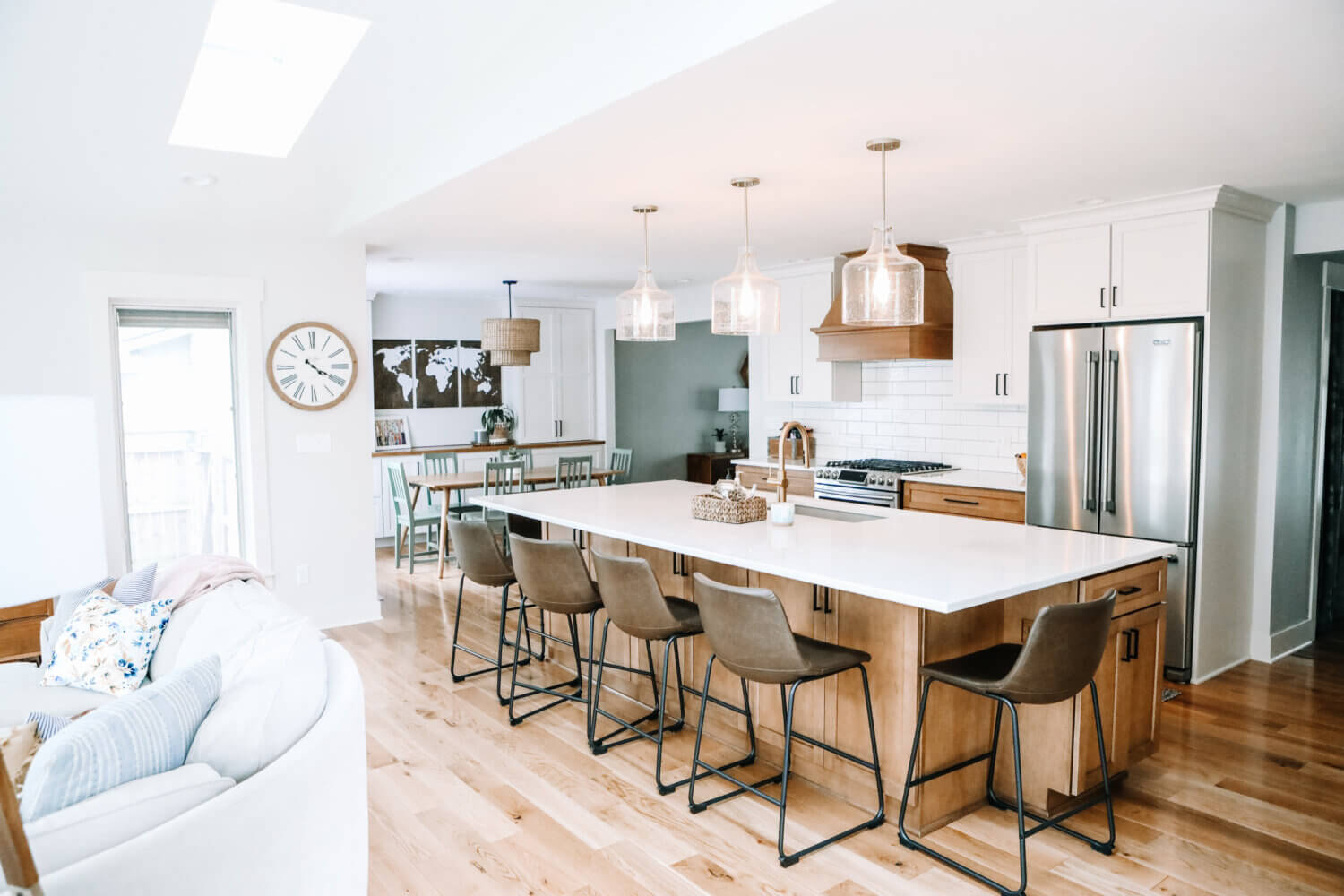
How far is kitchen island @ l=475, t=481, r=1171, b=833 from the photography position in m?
2.73

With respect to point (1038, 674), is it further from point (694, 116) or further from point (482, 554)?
point (482, 554)

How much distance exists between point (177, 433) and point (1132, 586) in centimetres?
492

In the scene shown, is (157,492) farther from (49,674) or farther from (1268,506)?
(1268,506)

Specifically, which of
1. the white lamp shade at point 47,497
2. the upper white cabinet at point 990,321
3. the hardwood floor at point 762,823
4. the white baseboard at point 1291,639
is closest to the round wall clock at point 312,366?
the hardwood floor at point 762,823

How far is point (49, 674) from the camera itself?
3.07 meters

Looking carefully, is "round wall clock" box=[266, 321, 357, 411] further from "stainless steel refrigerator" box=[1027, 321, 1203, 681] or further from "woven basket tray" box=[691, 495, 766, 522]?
"stainless steel refrigerator" box=[1027, 321, 1203, 681]

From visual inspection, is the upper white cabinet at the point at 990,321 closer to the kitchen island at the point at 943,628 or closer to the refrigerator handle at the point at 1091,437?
the refrigerator handle at the point at 1091,437

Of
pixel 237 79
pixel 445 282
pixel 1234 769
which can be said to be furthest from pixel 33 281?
pixel 1234 769

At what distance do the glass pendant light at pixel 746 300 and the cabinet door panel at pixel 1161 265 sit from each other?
1.93 meters

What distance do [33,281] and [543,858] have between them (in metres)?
4.00

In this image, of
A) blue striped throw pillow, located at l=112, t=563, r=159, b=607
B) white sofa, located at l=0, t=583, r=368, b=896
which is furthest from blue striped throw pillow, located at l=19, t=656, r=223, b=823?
blue striped throw pillow, located at l=112, t=563, r=159, b=607

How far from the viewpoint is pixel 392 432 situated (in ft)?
27.7

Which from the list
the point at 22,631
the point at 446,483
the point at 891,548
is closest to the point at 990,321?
the point at 891,548

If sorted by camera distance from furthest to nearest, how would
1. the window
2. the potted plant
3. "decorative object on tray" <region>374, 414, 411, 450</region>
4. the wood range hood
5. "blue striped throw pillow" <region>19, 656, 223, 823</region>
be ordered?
the potted plant, "decorative object on tray" <region>374, 414, 411, 450</region>, the wood range hood, the window, "blue striped throw pillow" <region>19, 656, 223, 823</region>
